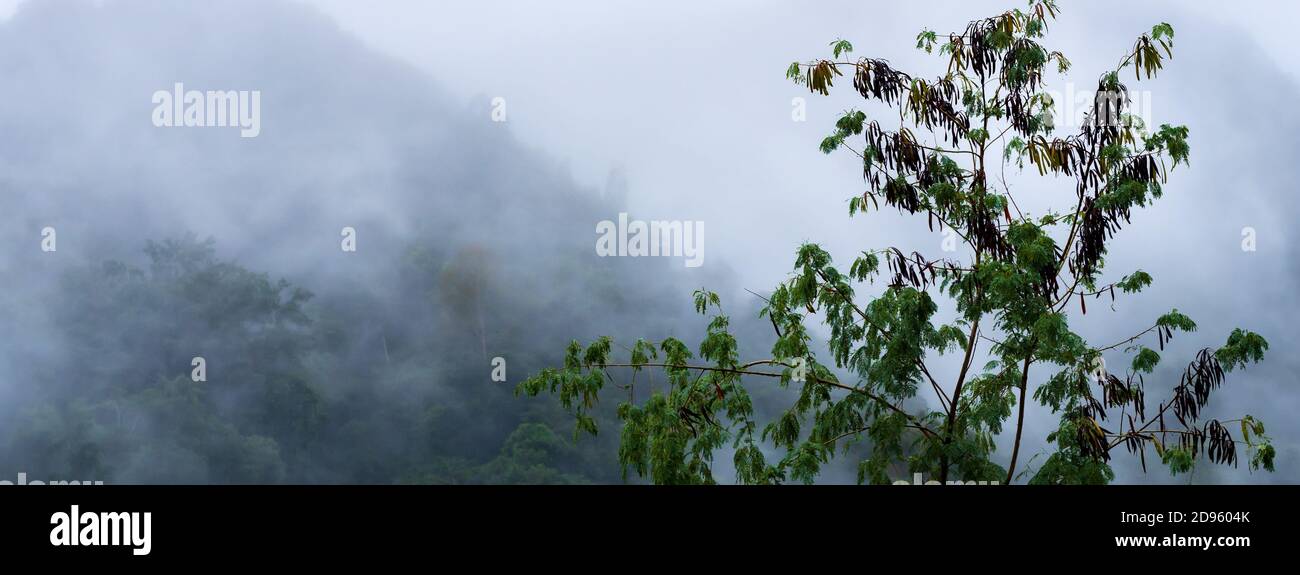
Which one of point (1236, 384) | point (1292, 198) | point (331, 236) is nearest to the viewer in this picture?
point (1236, 384)

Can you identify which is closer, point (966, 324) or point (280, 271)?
point (966, 324)

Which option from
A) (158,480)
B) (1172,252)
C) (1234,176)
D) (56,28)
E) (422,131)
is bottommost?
(158,480)

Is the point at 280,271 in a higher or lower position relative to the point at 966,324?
higher

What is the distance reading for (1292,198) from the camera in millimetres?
23281

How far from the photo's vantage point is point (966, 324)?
600 centimetres

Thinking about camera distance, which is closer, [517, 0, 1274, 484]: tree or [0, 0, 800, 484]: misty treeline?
[517, 0, 1274, 484]: tree

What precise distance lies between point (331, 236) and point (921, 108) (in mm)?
27970

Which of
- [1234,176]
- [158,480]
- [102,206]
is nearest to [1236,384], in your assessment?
[1234,176]

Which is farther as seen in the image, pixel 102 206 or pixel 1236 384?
pixel 102 206

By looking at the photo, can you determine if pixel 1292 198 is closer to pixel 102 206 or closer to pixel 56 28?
pixel 102 206

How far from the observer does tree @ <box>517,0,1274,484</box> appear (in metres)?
5.45

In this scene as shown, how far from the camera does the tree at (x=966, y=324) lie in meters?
5.45

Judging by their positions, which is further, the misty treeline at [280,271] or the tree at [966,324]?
the misty treeline at [280,271]
